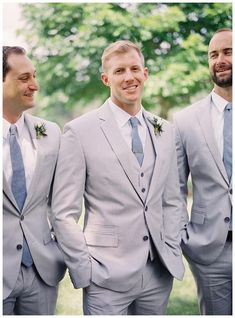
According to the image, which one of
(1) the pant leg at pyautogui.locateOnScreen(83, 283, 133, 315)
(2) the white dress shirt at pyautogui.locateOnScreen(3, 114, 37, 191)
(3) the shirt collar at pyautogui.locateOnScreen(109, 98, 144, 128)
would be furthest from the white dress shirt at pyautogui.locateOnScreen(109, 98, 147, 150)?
(1) the pant leg at pyautogui.locateOnScreen(83, 283, 133, 315)

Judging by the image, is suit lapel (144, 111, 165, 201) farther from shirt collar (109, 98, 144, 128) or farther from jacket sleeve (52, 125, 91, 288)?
jacket sleeve (52, 125, 91, 288)

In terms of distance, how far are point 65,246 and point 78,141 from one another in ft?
2.08

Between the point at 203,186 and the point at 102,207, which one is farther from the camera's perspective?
the point at 203,186

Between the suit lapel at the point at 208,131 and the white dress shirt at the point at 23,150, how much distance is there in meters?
1.15

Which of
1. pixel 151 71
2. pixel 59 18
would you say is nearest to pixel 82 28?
pixel 59 18

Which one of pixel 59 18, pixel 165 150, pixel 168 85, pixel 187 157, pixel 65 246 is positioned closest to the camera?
pixel 65 246

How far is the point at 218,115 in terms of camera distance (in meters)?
3.77

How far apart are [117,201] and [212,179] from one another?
2.31ft

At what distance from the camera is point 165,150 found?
11.4 feet

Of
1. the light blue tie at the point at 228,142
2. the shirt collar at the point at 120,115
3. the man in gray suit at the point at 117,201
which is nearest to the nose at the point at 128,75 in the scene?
the man in gray suit at the point at 117,201

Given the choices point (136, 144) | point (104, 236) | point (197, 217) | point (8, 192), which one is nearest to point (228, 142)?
point (197, 217)

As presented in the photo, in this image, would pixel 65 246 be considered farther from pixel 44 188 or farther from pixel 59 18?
pixel 59 18

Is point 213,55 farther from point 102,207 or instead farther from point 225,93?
point 102,207

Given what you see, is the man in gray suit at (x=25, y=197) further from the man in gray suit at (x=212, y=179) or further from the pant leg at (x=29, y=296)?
the man in gray suit at (x=212, y=179)
